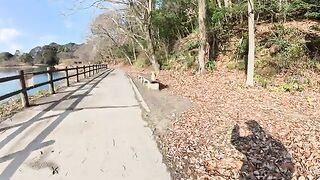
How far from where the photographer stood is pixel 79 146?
5.47 m

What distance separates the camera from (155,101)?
1070 centimetres

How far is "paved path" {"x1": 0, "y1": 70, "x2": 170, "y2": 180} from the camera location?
4359 millimetres

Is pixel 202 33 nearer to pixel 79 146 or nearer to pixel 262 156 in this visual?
pixel 262 156

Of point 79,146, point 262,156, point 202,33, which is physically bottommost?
point 262,156

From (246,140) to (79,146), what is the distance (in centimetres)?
304

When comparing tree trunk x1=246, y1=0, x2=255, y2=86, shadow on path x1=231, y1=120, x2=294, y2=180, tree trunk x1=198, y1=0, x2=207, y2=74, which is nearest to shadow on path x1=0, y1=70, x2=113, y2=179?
shadow on path x1=231, y1=120, x2=294, y2=180

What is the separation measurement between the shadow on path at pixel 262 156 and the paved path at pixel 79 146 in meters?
1.29

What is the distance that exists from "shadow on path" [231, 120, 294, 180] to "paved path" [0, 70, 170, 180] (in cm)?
129

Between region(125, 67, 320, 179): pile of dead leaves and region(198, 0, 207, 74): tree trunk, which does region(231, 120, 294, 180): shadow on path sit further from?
region(198, 0, 207, 74): tree trunk

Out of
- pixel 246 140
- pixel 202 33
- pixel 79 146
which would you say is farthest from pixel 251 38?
pixel 79 146

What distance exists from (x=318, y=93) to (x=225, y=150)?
764cm

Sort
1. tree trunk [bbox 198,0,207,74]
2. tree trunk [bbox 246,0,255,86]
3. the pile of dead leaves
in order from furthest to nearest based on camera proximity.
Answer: tree trunk [bbox 198,0,207,74], tree trunk [bbox 246,0,255,86], the pile of dead leaves

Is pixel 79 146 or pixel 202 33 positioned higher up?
pixel 202 33

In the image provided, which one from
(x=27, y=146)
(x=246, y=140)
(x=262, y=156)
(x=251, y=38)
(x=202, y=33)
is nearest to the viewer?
(x=262, y=156)
